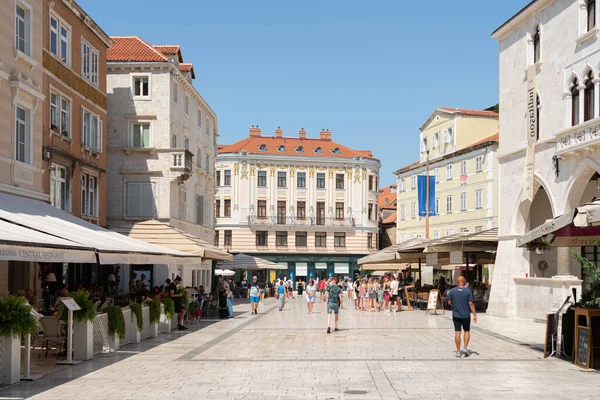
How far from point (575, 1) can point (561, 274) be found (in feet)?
28.9

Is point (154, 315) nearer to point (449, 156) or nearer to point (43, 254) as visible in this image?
point (43, 254)

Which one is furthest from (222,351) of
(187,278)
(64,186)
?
(187,278)

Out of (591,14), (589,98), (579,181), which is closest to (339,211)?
(579,181)

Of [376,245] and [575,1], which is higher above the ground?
[575,1]

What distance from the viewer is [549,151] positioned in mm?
26547

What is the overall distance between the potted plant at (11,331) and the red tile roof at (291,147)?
65112 millimetres

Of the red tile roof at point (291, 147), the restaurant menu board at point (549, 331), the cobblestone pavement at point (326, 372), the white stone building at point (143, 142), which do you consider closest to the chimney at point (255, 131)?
the red tile roof at point (291, 147)

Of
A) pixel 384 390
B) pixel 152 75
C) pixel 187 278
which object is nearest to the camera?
pixel 384 390

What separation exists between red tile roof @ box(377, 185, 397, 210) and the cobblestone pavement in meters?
70.9

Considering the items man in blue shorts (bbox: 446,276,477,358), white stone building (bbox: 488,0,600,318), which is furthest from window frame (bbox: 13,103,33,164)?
white stone building (bbox: 488,0,600,318)

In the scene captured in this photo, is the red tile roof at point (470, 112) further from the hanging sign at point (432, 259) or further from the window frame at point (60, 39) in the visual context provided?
the window frame at point (60, 39)

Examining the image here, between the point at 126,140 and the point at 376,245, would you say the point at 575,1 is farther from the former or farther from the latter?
the point at 376,245

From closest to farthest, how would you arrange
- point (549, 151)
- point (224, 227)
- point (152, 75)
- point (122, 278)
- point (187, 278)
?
point (549, 151) < point (122, 278) < point (152, 75) < point (187, 278) < point (224, 227)

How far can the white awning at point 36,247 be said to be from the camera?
12.3 metres
